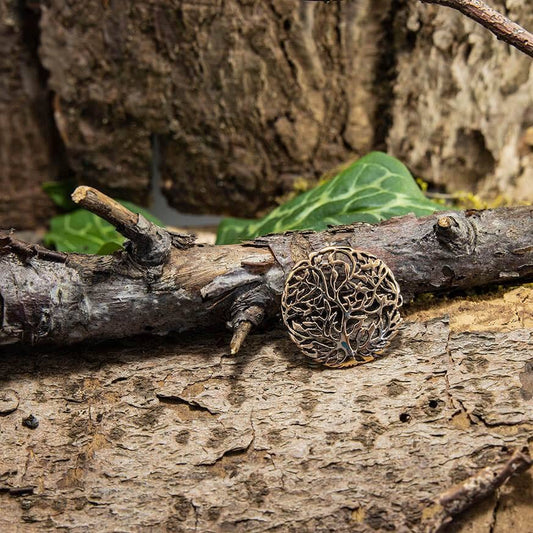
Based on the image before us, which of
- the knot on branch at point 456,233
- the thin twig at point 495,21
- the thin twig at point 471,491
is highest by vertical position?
the thin twig at point 495,21

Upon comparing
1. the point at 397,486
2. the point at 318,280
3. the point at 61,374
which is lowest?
the point at 61,374

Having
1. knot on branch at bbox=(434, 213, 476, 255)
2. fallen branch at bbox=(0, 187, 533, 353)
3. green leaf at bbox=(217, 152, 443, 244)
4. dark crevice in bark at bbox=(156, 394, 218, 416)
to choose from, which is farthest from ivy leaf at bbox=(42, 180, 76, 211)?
knot on branch at bbox=(434, 213, 476, 255)

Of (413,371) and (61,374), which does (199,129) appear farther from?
(413,371)

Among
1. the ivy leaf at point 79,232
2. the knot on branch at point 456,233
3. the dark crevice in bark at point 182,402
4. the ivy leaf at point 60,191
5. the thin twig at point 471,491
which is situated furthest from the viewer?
the ivy leaf at point 60,191

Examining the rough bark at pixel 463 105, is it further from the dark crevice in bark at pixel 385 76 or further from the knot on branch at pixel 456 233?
the knot on branch at pixel 456 233

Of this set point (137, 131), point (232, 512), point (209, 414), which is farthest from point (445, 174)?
point (232, 512)

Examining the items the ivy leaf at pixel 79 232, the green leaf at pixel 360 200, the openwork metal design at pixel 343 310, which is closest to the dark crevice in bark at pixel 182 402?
the openwork metal design at pixel 343 310

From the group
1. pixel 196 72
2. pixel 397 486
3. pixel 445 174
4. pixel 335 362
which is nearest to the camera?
pixel 397 486

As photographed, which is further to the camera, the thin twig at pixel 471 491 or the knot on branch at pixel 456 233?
the knot on branch at pixel 456 233
